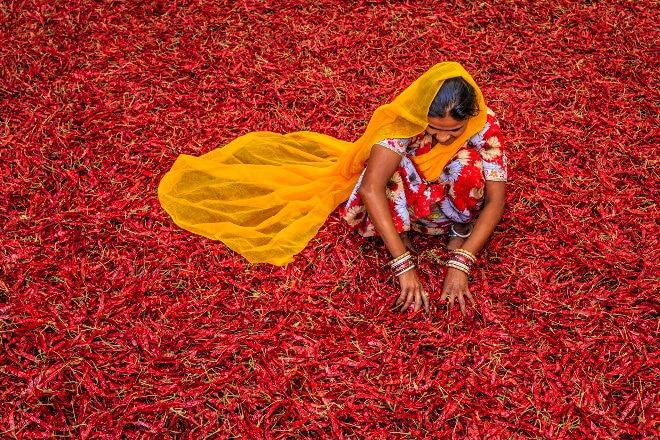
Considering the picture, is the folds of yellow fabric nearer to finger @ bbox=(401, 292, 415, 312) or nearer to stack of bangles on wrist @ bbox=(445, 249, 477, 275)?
finger @ bbox=(401, 292, 415, 312)

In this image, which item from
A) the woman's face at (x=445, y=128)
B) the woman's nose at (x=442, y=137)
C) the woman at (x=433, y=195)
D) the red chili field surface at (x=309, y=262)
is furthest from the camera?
the woman at (x=433, y=195)

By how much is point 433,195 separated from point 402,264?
509mm

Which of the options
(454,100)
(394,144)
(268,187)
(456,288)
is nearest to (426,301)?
(456,288)

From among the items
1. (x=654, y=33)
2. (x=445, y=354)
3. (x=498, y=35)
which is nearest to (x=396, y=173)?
(x=445, y=354)

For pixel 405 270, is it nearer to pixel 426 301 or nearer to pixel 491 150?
pixel 426 301

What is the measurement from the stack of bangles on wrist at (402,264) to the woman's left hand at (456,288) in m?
0.25

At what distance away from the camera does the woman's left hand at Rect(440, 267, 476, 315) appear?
10.9 feet

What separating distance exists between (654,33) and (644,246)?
3136mm

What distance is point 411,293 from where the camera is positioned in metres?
3.28

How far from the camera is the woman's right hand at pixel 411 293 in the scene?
3.28 meters

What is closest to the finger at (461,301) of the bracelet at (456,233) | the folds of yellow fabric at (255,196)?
the bracelet at (456,233)

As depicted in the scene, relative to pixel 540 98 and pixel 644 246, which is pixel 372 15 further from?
pixel 644 246

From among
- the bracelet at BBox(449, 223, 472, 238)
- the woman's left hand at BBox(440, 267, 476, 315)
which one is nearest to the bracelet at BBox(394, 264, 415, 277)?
the woman's left hand at BBox(440, 267, 476, 315)

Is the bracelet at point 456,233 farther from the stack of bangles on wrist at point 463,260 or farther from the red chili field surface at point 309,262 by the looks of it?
the stack of bangles on wrist at point 463,260
